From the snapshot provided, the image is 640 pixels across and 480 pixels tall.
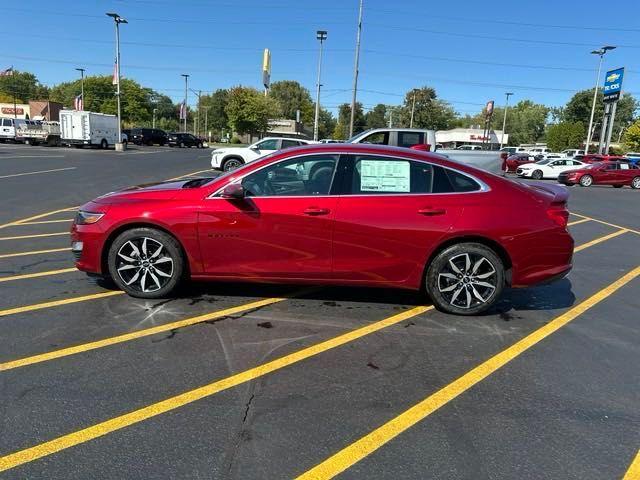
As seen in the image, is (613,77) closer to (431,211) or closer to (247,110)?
(247,110)

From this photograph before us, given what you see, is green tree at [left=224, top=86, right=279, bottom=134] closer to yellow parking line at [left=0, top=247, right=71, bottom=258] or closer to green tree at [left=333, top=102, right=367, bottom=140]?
green tree at [left=333, top=102, right=367, bottom=140]

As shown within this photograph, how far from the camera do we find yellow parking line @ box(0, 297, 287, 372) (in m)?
3.57

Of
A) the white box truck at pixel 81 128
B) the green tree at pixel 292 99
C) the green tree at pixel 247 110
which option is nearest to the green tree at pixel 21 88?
the green tree at pixel 292 99

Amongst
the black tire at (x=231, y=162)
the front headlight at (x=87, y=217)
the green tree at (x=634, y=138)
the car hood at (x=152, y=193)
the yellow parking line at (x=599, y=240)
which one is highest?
the green tree at (x=634, y=138)

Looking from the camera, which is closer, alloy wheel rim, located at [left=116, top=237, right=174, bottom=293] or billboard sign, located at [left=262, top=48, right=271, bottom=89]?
alloy wheel rim, located at [left=116, top=237, right=174, bottom=293]

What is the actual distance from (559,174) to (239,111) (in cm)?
4735

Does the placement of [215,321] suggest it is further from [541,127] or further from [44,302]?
[541,127]

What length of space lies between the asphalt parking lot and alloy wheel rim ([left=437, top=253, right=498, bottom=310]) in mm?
226

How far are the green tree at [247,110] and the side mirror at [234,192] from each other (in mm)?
64725

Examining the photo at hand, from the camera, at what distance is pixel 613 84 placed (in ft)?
145

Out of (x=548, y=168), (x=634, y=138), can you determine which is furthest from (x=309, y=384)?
(x=634, y=138)

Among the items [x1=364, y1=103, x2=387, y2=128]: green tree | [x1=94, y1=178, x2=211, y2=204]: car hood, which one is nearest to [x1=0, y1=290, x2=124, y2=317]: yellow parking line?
[x1=94, y1=178, x2=211, y2=204]: car hood

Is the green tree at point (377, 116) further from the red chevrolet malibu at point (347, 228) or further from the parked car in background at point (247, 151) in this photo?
the red chevrolet malibu at point (347, 228)

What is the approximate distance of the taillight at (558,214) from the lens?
4.73 m
